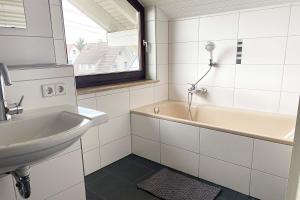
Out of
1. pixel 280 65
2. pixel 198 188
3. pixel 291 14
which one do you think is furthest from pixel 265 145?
pixel 291 14

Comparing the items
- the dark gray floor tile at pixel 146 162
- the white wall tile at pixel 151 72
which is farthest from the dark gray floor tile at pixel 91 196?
the white wall tile at pixel 151 72

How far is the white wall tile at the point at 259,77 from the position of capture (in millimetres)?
2027

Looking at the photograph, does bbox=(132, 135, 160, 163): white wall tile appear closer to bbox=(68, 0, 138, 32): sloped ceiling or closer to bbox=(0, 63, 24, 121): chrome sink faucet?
bbox=(68, 0, 138, 32): sloped ceiling

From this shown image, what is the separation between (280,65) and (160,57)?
1.26 metres

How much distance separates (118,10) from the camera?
2.39 m

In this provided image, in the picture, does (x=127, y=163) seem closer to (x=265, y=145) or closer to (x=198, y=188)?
(x=198, y=188)

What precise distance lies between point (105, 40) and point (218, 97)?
1390 mm

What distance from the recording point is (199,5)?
7.28 feet

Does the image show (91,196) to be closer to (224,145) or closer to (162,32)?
(224,145)

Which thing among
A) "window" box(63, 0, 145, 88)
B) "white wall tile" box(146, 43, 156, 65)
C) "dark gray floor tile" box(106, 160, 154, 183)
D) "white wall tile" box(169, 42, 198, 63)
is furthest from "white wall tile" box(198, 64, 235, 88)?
"dark gray floor tile" box(106, 160, 154, 183)

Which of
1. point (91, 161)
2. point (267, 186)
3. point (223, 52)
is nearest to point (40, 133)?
point (91, 161)

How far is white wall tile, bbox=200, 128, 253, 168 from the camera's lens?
163cm

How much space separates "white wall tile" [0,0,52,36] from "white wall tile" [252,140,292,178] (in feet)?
5.40

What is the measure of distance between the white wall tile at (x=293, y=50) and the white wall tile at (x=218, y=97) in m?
0.60
